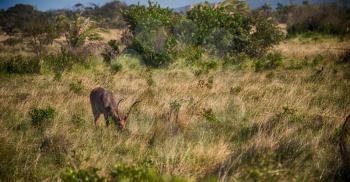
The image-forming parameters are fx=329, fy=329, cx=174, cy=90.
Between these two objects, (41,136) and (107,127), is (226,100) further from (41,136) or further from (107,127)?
(41,136)

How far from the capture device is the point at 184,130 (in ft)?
18.9

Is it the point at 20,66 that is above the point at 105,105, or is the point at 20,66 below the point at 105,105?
above

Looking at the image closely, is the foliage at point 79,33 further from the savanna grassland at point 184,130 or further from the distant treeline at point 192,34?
the savanna grassland at point 184,130

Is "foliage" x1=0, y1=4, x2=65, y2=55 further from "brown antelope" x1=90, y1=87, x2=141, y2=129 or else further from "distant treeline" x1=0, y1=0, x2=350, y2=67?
"brown antelope" x1=90, y1=87, x2=141, y2=129

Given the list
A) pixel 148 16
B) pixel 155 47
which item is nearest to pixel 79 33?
pixel 148 16

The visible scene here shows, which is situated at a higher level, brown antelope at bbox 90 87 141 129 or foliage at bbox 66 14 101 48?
foliage at bbox 66 14 101 48

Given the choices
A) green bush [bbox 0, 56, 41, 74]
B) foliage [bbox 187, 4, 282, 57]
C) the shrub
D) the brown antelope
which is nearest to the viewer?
the brown antelope

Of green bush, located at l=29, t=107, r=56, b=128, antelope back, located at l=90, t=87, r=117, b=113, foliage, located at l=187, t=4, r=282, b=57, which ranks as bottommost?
green bush, located at l=29, t=107, r=56, b=128

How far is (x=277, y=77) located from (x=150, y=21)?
8.20 metres

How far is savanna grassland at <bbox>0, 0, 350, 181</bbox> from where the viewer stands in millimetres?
3916

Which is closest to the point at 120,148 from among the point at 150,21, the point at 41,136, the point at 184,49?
the point at 41,136

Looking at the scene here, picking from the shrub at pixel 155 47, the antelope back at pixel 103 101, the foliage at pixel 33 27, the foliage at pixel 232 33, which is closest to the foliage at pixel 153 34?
the shrub at pixel 155 47

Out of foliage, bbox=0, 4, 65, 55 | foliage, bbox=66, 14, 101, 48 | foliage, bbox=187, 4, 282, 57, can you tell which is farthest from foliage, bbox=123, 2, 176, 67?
foliage, bbox=0, 4, 65, 55

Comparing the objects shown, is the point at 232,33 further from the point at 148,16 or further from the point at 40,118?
the point at 40,118
